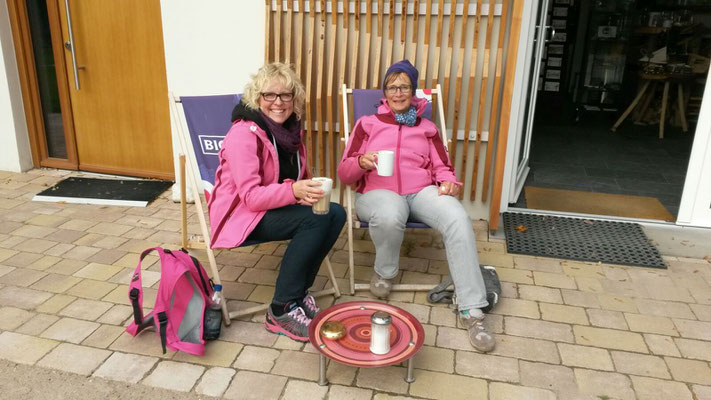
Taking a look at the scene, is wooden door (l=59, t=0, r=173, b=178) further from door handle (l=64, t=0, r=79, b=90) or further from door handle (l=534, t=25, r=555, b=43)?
door handle (l=534, t=25, r=555, b=43)

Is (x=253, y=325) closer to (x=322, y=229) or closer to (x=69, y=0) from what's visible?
(x=322, y=229)

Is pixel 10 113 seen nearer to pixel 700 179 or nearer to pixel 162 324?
pixel 162 324

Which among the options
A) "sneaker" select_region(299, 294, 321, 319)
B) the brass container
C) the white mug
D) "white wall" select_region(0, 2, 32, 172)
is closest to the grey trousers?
the white mug

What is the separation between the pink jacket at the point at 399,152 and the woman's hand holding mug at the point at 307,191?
62cm

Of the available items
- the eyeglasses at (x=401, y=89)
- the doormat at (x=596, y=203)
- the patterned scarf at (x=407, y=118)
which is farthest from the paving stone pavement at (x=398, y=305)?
the eyeglasses at (x=401, y=89)

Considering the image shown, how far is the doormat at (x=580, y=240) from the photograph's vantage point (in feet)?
12.0

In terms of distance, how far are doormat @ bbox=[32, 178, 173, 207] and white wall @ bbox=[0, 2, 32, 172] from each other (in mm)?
599

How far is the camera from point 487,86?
391 cm

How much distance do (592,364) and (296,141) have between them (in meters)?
1.80

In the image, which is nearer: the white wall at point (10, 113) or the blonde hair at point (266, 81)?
the blonde hair at point (266, 81)

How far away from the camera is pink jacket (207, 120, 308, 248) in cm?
264

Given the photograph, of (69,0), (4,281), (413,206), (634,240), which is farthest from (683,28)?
(4,281)

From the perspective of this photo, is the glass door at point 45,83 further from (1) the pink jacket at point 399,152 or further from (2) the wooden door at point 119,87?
(1) the pink jacket at point 399,152

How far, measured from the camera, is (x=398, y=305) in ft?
10.2
